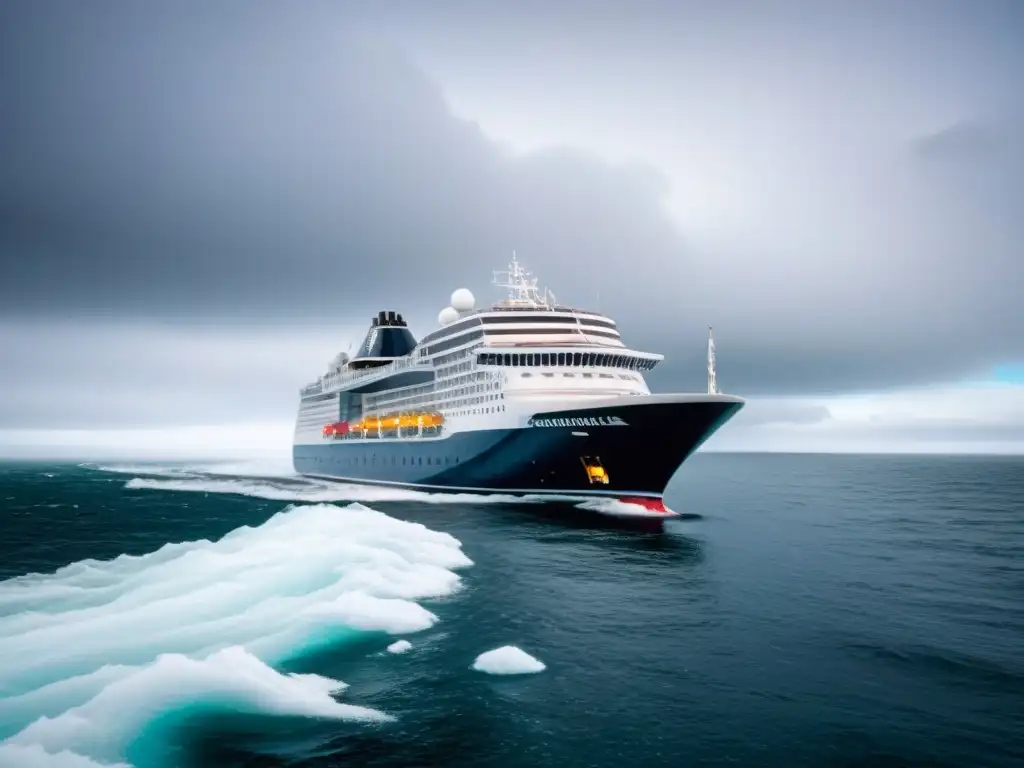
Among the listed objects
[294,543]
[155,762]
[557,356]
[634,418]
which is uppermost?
[557,356]

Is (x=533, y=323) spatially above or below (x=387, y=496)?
above

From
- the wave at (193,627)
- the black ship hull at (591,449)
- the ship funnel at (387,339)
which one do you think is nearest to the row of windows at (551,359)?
the black ship hull at (591,449)

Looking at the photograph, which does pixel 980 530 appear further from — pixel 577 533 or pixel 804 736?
pixel 804 736

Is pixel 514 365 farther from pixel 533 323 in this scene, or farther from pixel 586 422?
pixel 586 422

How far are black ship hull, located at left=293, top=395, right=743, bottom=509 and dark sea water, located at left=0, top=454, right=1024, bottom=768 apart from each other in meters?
7.78

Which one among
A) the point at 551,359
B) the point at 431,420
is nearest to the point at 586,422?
the point at 551,359

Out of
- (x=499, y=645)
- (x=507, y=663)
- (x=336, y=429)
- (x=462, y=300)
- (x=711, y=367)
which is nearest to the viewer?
(x=507, y=663)

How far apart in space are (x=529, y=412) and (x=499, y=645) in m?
27.6

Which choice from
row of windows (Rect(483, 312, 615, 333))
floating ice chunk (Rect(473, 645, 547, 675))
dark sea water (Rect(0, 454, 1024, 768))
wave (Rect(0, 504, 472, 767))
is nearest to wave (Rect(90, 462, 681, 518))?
dark sea water (Rect(0, 454, 1024, 768))

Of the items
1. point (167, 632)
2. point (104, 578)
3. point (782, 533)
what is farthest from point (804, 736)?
point (782, 533)

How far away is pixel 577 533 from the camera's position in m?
35.5

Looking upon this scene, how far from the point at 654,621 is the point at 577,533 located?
16.3 meters

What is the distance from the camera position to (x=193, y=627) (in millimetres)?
16859

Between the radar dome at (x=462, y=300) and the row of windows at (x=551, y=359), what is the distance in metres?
20.1
